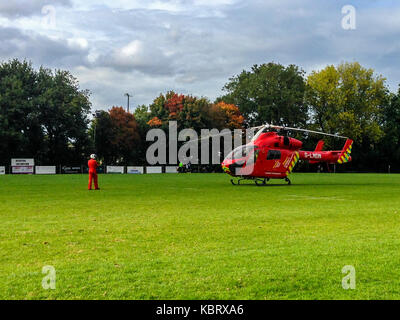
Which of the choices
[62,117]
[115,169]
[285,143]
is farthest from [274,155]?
[62,117]

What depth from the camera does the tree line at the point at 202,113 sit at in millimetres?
65000

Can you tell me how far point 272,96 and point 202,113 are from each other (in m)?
14.0

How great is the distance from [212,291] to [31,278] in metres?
2.33

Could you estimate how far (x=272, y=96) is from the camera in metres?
76.6

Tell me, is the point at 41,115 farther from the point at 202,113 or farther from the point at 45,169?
the point at 202,113

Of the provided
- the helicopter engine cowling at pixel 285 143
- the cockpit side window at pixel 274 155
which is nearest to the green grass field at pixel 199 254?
the cockpit side window at pixel 274 155

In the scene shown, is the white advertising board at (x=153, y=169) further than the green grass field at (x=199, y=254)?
Yes

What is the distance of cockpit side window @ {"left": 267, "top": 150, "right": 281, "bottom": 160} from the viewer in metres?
28.2

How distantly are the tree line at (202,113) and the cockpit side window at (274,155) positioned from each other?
41878mm

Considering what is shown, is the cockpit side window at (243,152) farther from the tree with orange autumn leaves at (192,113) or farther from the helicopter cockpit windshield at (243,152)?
the tree with orange autumn leaves at (192,113)

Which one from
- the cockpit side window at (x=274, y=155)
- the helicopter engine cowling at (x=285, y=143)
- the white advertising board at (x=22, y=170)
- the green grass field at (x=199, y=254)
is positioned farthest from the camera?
the white advertising board at (x=22, y=170)

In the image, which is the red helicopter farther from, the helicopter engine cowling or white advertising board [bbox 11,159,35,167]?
white advertising board [bbox 11,159,35,167]

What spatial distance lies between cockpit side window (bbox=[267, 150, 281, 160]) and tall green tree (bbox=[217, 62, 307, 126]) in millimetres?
47779
